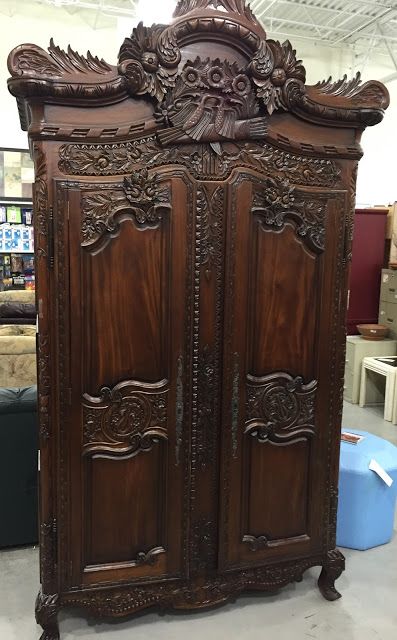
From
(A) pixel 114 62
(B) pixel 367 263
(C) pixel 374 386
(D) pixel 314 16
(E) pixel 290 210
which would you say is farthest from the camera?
(D) pixel 314 16

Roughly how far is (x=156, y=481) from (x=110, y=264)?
0.81 meters

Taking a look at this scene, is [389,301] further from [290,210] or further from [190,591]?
[190,591]

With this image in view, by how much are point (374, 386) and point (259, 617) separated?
11.2 feet

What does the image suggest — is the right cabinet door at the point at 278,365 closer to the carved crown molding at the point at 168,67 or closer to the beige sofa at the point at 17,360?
the carved crown molding at the point at 168,67

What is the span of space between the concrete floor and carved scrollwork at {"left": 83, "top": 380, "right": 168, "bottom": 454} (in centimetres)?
75

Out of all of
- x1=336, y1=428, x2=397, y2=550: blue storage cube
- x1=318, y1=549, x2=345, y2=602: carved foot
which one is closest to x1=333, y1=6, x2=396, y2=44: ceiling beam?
x1=336, y1=428, x2=397, y2=550: blue storage cube

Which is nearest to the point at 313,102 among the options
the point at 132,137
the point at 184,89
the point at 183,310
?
the point at 184,89

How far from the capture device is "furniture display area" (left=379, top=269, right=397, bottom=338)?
Answer: 5.69 metres

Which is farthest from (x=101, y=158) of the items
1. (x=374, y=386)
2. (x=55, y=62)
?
(x=374, y=386)

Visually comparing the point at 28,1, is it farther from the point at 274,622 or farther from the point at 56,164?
the point at 274,622

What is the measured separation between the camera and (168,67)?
5.98 feet

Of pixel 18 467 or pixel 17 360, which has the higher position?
pixel 17 360

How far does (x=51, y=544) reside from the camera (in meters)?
1.98

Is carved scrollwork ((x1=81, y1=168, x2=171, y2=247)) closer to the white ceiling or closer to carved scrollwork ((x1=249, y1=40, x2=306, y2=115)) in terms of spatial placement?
carved scrollwork ((x1=249, y1=40, x2=306, y2=115))
